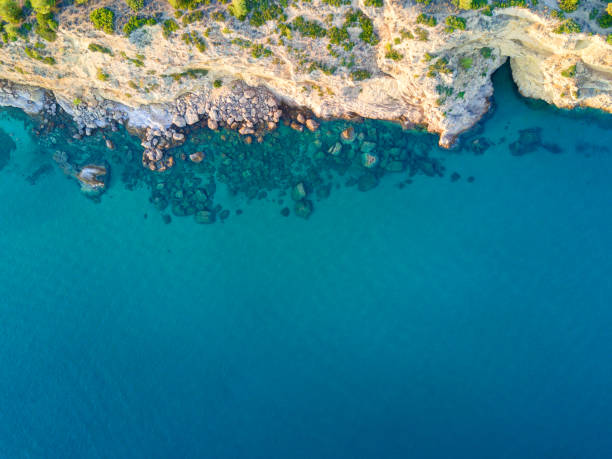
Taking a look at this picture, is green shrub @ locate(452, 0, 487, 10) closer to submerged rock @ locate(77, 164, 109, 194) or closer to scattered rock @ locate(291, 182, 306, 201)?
scattered rock @ locate(291, 182, 306, 201)

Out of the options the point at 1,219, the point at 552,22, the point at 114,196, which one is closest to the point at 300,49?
the point at 552,22

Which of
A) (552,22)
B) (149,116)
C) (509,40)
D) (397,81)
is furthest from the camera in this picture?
(149,116)

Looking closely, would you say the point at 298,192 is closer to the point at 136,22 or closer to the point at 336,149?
the point at 336,149

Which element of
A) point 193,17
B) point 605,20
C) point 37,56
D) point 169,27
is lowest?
point 37,56

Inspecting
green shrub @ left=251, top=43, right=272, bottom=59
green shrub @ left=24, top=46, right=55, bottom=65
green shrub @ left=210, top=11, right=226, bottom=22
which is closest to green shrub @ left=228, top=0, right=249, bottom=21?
green shrub @ left=210, top=11, right=226, bottom=22

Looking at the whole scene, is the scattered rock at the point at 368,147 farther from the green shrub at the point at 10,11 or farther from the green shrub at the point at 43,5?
the green shrub at the point at 10,11

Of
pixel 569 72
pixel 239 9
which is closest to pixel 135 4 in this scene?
pixel 239 9

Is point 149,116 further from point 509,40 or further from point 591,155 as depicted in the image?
point 591,155
